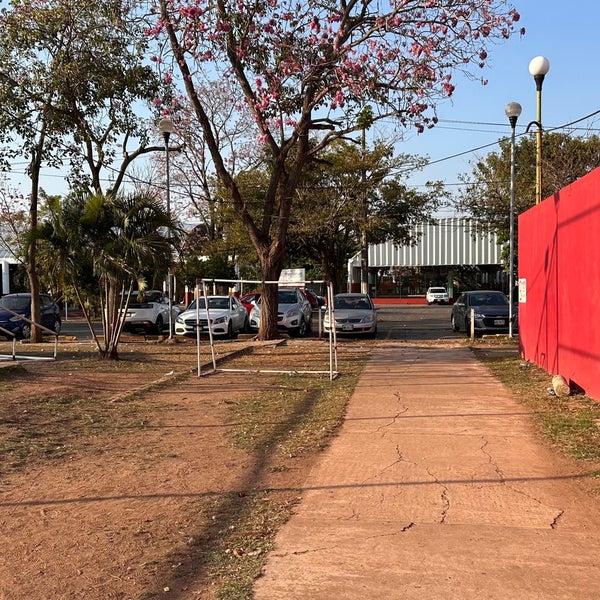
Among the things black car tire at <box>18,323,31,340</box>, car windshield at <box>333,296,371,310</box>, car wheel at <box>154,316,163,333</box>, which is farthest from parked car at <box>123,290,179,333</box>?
car windshield at <box>333,296,371,310</box>

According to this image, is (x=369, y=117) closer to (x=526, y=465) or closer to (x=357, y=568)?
(x=526, y=465)

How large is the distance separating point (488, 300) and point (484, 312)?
3.84ft

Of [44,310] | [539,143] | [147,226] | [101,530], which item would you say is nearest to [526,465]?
[101,530]

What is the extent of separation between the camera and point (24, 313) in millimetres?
25375

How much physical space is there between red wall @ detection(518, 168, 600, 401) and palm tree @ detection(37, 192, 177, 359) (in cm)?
770

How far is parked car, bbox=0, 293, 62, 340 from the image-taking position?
79.5 ft

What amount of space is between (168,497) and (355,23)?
14251 mm

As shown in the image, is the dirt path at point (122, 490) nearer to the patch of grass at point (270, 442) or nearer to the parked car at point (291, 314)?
the patch of grass at point (270, 442)

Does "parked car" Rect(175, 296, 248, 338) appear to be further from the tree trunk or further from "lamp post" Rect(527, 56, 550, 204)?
"lamp post" Rect(527, 56, 550, 204)

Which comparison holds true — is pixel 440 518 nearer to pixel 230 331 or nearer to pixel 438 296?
pixel 230 331

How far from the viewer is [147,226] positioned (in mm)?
15859

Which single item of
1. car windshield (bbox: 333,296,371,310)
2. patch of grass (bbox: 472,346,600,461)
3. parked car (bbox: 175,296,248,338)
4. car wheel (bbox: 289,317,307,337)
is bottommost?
patch of grass (bbox: 472,346,600,461)

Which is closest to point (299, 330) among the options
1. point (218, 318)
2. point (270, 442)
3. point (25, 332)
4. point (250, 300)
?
point (218, 318)

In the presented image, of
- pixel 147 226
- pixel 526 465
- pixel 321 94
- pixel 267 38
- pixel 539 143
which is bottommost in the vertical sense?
pixel 526 465
